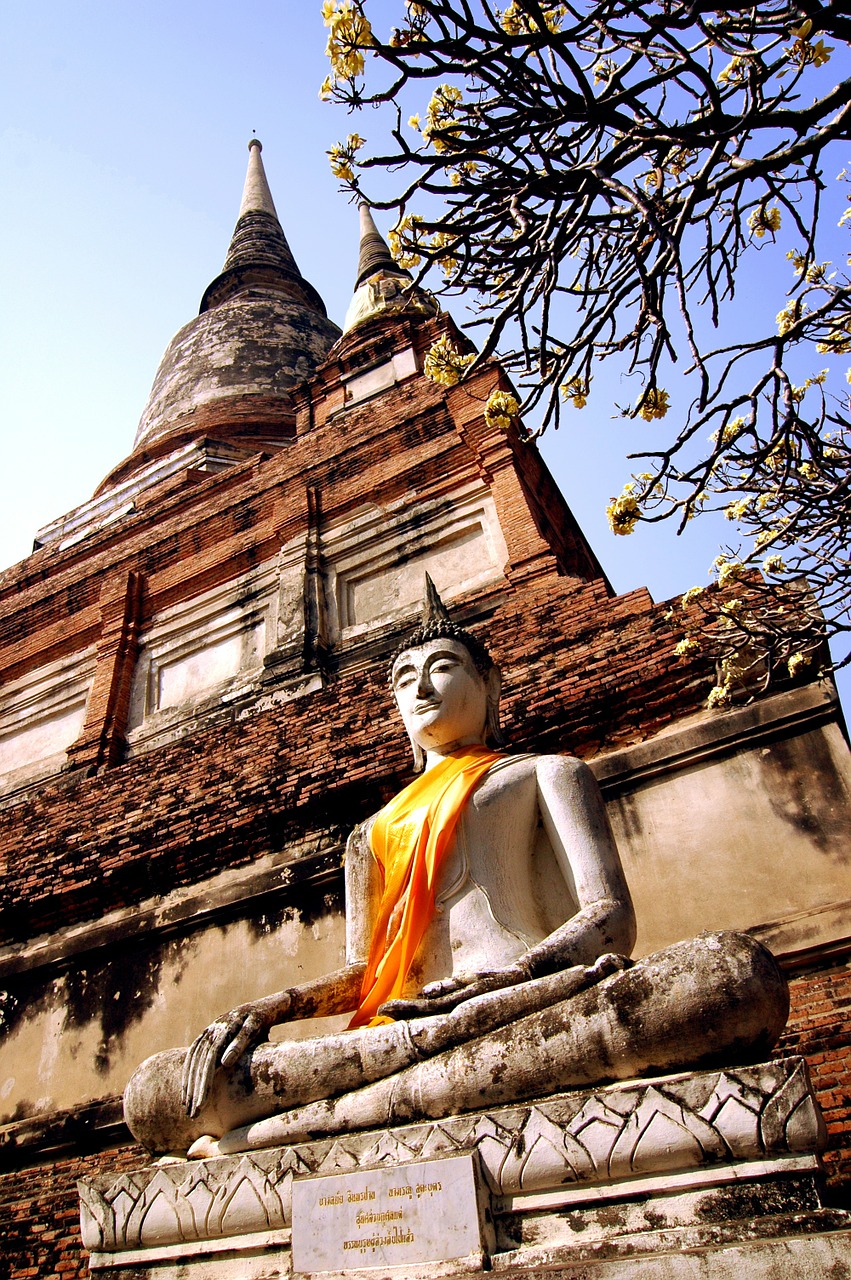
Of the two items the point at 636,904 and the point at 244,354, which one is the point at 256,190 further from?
the point at 636,904

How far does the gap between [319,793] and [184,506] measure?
25.1ft

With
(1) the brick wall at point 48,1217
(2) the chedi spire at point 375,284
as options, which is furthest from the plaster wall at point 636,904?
(2) the chedi spire at point 375,284

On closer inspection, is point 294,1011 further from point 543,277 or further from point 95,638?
point 95,638

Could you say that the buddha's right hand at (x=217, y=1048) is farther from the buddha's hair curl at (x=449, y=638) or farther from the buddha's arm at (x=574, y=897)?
A: the buddha's hair curl at (x=449, y=638)

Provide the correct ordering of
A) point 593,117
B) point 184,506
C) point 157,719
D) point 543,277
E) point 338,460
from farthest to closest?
point 184,506, point 338,460, point 157,719, point 543,277, point 593,117

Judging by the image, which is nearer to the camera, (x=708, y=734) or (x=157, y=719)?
(x=708, y=734)

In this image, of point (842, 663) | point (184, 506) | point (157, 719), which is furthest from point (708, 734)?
point (184, 506)

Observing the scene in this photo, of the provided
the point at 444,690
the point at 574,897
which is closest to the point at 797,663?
the point at 444,690

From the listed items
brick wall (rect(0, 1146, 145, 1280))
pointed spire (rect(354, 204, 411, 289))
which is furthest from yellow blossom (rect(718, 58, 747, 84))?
pointed spire (rect(354, 204, 411, 289))

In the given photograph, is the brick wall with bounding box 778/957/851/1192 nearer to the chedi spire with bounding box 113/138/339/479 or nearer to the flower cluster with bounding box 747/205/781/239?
the flower cluster with bounding box 747/205/781/239

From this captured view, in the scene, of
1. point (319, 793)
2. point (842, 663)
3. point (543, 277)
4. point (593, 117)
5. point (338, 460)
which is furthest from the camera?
point (338, 460)

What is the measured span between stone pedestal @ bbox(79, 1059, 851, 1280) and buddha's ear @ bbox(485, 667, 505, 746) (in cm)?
203

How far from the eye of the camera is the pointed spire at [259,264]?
2433cm

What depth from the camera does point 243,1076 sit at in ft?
10.0
